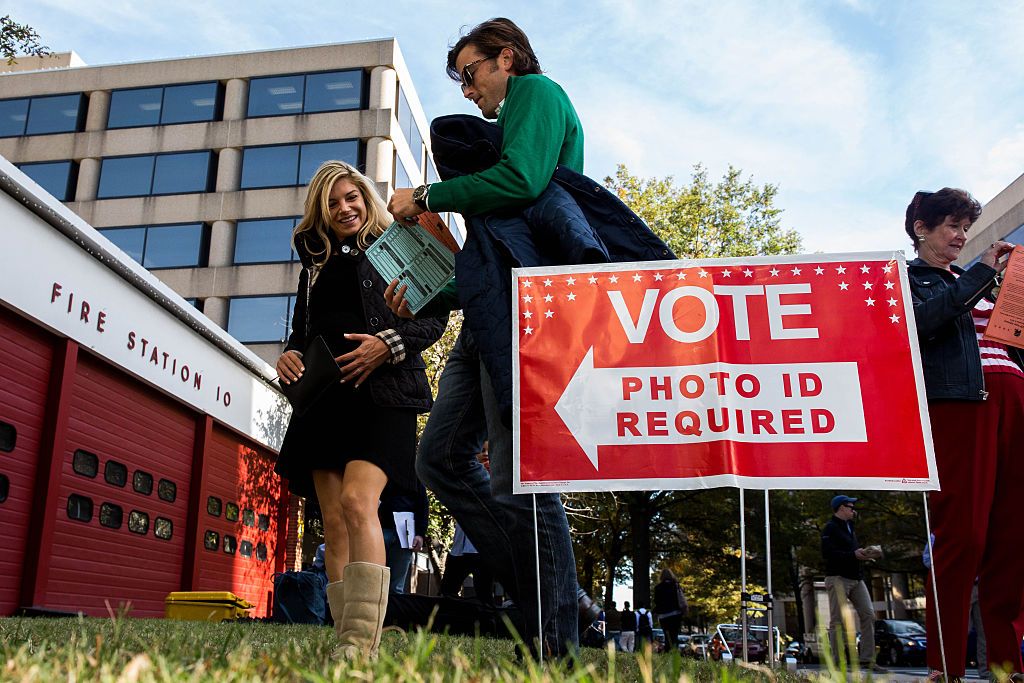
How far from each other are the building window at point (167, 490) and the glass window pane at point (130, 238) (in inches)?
818

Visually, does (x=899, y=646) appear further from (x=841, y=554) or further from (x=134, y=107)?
(x=134, y=107)

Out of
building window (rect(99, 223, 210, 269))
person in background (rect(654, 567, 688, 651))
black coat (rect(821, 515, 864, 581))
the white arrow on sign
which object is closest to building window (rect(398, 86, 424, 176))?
building window (rect(99, 223, 210, 269))

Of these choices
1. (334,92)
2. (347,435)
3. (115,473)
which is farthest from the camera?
(334,92)

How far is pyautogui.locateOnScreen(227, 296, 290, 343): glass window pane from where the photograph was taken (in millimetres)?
32000

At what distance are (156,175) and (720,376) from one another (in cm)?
3533

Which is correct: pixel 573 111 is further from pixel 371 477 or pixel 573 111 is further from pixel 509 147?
pixel 371 477

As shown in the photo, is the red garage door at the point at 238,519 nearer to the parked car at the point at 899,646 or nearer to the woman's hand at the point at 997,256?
the woman's hand at the point at 997,256

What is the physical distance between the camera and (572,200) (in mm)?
3336

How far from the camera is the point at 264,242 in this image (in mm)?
33156

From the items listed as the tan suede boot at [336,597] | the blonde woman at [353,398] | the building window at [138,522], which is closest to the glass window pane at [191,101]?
the building window at [138,522]

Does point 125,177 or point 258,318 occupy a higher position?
point 125,177

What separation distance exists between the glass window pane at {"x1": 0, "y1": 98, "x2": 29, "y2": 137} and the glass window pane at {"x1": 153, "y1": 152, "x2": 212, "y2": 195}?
6.35 meters

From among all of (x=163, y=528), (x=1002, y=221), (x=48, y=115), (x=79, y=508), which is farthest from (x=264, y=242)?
(x=1002, y=221)

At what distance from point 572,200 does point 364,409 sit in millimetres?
1263
